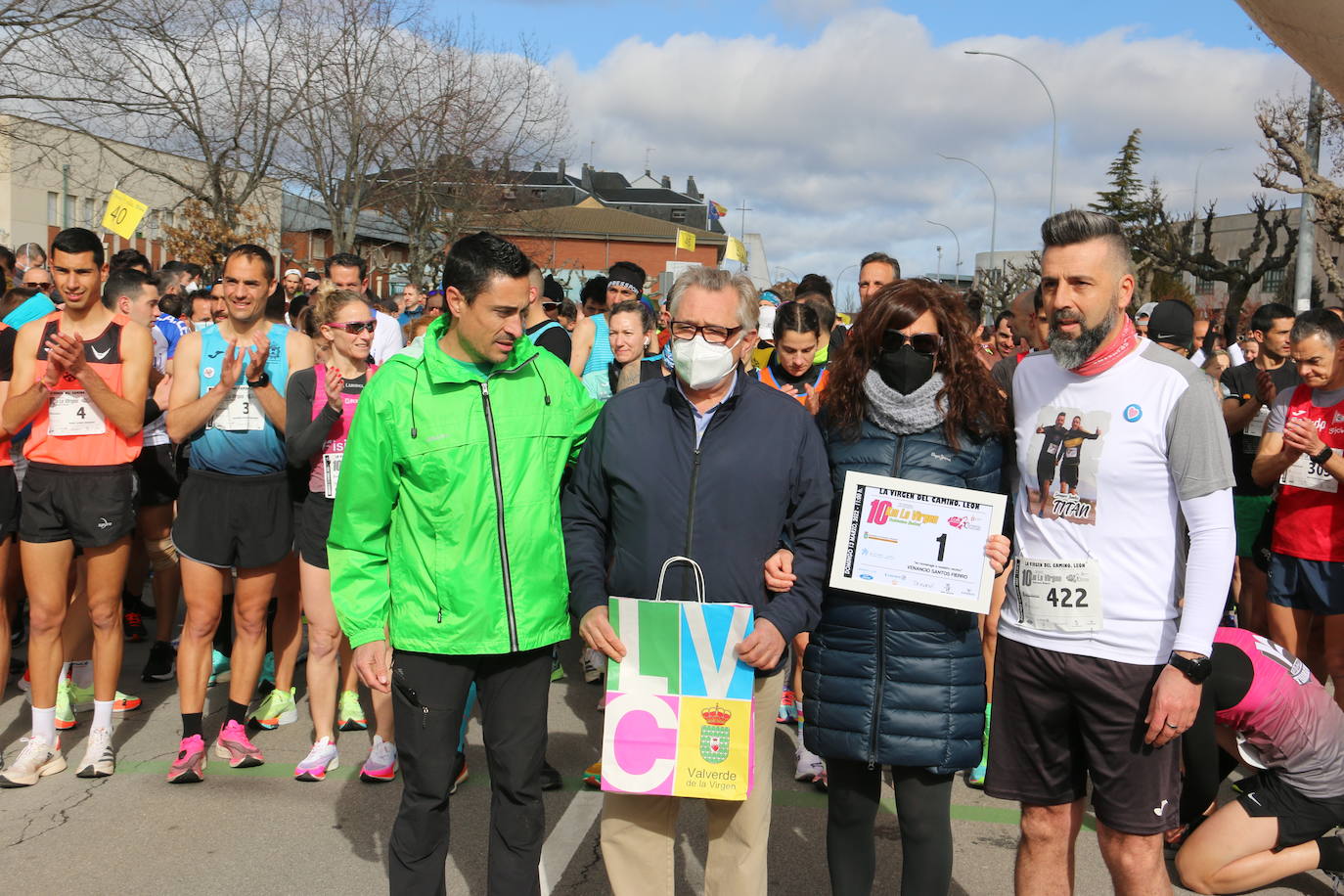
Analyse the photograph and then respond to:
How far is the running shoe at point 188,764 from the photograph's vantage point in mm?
4973

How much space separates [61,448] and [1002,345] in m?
7.32

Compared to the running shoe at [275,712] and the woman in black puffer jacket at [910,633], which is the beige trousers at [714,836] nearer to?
the woman in black puffer jacket at [910,633]

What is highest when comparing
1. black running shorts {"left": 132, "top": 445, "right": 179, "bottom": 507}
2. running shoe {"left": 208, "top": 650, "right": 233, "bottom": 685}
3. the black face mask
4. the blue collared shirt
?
the black face mask

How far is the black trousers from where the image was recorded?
3344 mm

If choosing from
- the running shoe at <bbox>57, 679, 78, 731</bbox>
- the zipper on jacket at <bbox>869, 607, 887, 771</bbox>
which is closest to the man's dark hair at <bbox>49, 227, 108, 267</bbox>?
the running shoe at <bbox>57, 679, 78, 731</bbox>

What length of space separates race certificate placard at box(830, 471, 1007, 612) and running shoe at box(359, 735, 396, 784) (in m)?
2.77

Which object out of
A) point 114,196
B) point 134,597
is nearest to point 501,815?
point 134,597

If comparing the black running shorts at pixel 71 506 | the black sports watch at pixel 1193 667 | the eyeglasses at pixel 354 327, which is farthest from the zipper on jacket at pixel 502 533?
the black running shorts at pixel 71 506

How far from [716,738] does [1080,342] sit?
4.93ft

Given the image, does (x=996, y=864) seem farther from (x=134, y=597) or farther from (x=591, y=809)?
(x=134, y=597)

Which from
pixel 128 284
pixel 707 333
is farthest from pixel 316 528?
pixel 128 284

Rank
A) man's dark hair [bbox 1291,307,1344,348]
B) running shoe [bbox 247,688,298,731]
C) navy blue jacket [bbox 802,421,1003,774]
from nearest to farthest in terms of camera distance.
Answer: navy blue jacket [bbox 802,421,1003,774]
man's dark hair [bbox 1291,307,1344,348]
running shoe [bbox 247,688,298,731]

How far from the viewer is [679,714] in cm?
313

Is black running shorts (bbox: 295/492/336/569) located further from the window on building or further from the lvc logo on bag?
the window on building
